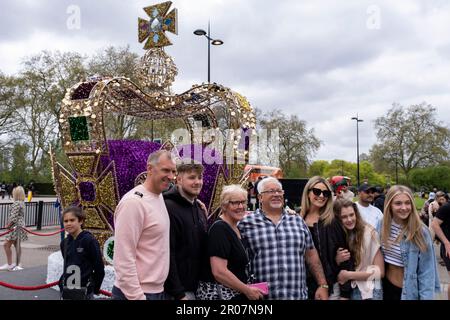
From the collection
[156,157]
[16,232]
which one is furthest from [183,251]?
[16,232]

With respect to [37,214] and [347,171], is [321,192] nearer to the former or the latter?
[37,214]

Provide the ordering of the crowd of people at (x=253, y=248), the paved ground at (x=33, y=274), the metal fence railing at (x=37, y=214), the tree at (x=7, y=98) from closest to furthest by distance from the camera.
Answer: the crowd of people at (x=253, y=248), the paved ground at (x=33, y=274), the metal fence railing at (x=37, y=214), the tree at (x=7, y=98)

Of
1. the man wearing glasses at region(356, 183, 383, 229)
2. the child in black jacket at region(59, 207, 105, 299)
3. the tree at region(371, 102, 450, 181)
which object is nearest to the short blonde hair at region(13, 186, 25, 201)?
the child in black jacket at region(59, 207, 105, 299)

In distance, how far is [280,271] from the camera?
294 centimetres

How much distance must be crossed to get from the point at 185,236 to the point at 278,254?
2.34 feet

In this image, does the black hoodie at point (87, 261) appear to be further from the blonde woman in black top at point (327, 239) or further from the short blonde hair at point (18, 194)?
the short blonde hair at point (18, 194)

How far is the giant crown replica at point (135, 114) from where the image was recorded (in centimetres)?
640

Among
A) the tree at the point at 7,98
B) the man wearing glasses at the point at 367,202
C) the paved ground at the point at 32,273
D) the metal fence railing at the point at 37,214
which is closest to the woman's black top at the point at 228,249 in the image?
the man wearing glasses at the point at 367,202

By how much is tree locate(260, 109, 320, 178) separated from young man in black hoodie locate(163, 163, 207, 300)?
36177 millimetres

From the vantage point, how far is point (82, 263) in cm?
361

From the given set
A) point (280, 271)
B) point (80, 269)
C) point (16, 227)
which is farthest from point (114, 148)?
point (280, 271)
